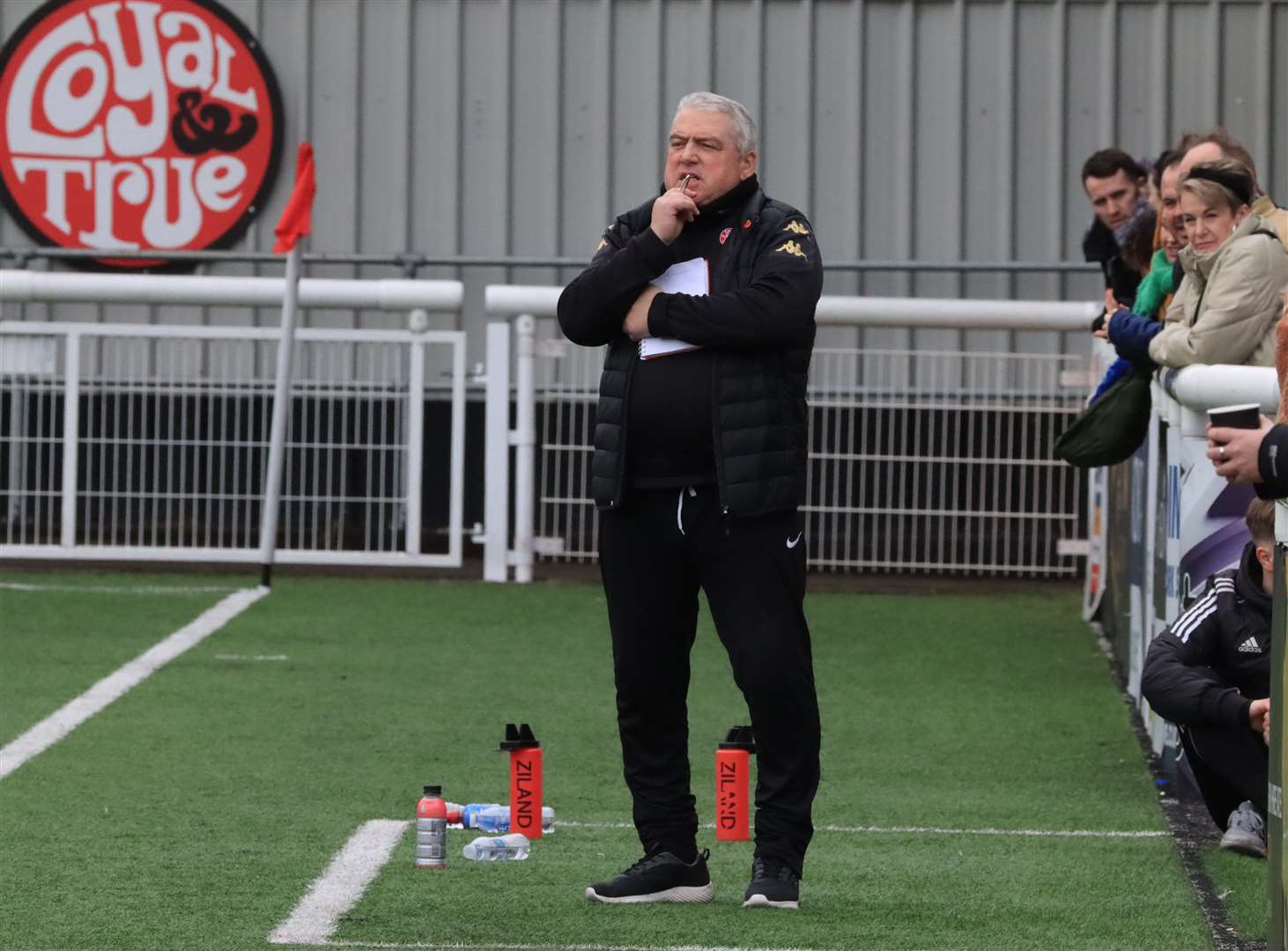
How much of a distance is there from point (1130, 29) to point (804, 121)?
78.2 inches

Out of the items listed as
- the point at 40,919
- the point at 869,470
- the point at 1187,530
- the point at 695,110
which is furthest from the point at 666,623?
the point at 869,470

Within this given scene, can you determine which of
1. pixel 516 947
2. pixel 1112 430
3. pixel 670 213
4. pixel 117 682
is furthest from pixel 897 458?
pixel 516 947

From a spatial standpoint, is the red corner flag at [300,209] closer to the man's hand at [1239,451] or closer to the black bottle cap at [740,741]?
the black bottle cap at [740,741]

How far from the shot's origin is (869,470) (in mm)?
12773

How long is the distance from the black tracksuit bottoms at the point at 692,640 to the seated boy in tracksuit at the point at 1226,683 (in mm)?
1073

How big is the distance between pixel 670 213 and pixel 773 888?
147cm

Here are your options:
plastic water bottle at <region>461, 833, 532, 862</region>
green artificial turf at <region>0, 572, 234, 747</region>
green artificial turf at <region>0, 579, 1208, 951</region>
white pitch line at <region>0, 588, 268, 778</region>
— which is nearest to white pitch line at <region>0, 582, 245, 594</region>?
green artificial turf at <region>0, 572, 234, 747</region>

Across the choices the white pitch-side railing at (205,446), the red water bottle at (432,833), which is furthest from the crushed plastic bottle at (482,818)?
the white pitch-side railing at (205,446)

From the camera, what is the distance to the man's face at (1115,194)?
9.76 meters

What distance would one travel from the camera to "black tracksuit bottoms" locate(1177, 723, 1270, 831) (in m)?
5.54

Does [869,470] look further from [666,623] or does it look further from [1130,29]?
[666,623]

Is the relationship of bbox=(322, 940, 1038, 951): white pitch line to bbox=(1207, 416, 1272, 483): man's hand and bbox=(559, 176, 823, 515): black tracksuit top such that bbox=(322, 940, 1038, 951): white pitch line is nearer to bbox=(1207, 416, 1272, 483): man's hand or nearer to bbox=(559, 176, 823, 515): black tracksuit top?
bbox=(559, 176, 823, 515): black tracksuit top

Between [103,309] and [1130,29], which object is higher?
[1130,29]

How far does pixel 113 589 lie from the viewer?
39.3 feet
